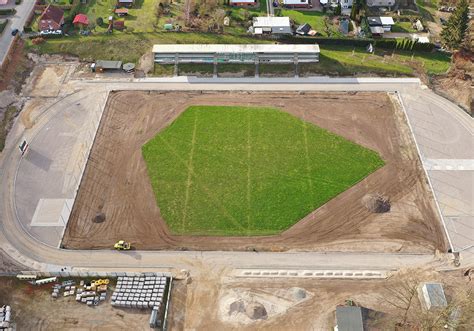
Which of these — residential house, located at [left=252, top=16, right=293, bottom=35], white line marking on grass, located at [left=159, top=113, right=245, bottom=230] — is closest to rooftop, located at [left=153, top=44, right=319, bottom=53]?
residential house, located at [left=252, top=16, right=293, bottom=35]

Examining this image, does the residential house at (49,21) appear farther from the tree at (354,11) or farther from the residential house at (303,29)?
the tree at (354,11)

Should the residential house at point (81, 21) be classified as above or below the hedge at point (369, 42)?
below

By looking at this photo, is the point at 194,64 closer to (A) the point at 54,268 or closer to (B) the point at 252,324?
(A) the point at 54,268

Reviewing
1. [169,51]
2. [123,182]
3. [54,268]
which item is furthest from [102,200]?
[169,51]

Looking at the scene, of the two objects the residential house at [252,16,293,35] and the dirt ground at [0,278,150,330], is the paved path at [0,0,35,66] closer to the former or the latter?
the residential house at [252,16,293,35]

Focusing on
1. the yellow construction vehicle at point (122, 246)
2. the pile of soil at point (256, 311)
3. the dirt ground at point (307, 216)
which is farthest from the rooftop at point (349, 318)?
the yellow construction vehicle at point (122, 246)

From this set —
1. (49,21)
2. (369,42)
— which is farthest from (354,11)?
(49,21)
